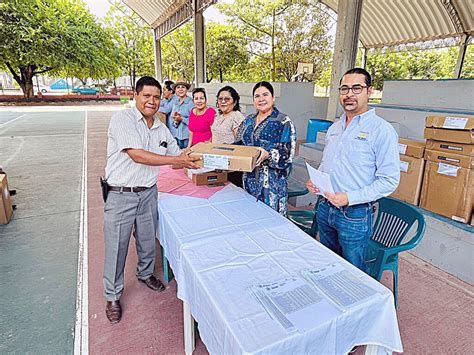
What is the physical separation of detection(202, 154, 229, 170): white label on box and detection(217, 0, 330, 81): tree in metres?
13.4

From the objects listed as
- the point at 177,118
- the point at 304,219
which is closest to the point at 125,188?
the point at 304,219

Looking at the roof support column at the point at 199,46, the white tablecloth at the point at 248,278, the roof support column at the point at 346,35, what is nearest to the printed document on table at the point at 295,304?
the white tablecloth at the point at 248,278

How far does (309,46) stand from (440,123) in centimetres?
1319

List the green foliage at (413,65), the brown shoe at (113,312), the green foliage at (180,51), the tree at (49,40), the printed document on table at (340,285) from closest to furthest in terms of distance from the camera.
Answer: the printed document on table at (340,285)
the brown shoe at (113,312)
the tree at (49,40)
the green foliage at (180,51)
the green foliage at (413,65)

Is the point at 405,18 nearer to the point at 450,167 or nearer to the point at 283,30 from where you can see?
the point at 283,30

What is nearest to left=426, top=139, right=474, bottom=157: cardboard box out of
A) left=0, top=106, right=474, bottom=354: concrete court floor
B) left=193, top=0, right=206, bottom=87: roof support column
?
left=0, top=106, right=474, bottom=354: concrete court floor

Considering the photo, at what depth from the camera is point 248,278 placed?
120 cm

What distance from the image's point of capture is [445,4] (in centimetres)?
888

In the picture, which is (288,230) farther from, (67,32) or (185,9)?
(67,32)

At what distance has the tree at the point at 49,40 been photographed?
52.5 feet

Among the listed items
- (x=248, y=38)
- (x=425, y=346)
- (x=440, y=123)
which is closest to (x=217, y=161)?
(x=425, y=346)

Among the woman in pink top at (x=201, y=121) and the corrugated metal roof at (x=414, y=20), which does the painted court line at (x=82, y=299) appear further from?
the corrugated metal roof at (x=414, y=20)

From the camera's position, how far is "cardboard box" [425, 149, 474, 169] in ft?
7.43

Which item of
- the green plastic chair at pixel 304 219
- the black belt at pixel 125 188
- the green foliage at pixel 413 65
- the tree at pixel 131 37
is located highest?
the tree at pixel 131 37
